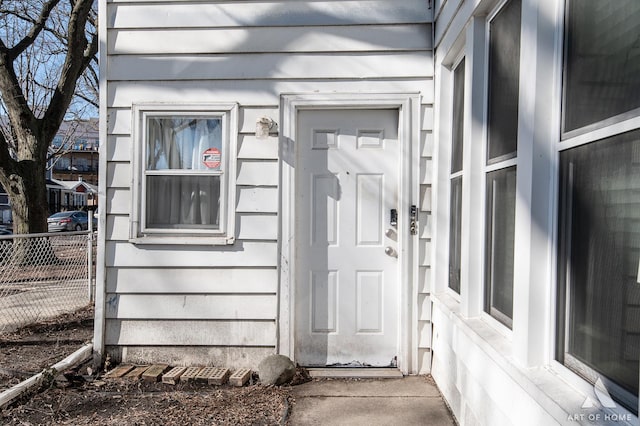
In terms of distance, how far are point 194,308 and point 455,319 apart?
79.9 inches

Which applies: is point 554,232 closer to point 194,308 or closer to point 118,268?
point 194,308

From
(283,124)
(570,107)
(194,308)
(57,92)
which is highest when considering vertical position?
(57,92)

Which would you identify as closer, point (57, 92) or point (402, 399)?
point (402, 399)

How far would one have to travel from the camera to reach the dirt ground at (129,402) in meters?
2.85

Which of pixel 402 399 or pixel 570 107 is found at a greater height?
pixel 570 107

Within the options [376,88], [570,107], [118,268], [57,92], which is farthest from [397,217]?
[57,92]

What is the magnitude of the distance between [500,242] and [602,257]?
32.8 inches

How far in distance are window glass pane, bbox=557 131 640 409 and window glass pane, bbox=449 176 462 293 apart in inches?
Result: 51.8

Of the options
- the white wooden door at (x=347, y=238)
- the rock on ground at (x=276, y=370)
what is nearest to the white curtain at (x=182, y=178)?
the white wooden door at (x=347, y=238)

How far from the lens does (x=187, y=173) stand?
3656 millimetres

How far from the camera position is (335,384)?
3.37 m

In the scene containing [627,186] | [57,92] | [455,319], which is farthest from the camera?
[57,92]

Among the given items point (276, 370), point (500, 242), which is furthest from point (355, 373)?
point (500, 242)

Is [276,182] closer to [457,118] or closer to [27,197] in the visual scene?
[457,118]
